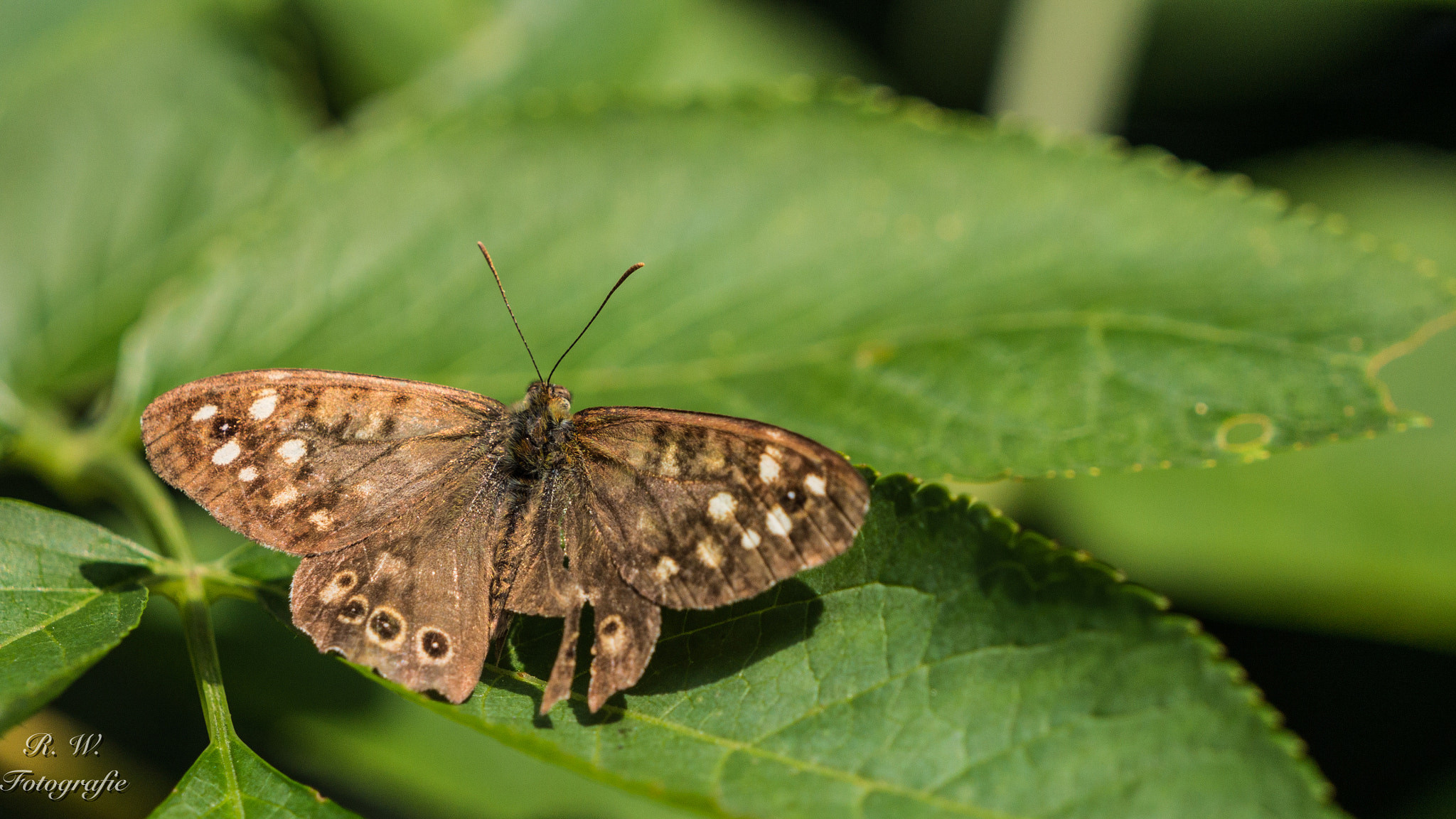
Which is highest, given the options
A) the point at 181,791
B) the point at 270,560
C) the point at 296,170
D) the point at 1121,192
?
the point at 1121,192

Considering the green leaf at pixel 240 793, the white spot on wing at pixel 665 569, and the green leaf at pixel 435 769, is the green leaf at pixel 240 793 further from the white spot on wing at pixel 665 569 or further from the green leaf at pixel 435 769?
the green leaf at pixel 435 769

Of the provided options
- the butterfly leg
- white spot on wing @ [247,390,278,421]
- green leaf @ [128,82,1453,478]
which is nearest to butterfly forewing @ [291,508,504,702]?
the butterfly leg

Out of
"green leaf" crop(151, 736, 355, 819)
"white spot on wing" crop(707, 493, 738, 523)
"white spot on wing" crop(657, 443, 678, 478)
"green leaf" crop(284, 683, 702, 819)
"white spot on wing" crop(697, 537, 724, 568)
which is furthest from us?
"green leaf" crop(284, 683, 702, 819)

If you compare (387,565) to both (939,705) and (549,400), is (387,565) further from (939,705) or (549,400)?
(939,705)

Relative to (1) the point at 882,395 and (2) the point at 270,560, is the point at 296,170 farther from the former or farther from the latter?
(1) the point at 882,395

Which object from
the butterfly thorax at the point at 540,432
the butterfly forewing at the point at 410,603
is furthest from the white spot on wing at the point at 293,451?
the butterfly thorax at the point at 540,432

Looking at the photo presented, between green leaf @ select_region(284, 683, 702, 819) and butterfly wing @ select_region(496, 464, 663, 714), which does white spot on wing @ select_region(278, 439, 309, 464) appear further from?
green leaf @ select_region(284, 683, 702, 819)

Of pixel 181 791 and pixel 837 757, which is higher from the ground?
pixel 837 757

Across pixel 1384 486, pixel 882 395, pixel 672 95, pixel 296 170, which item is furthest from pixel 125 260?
pixel 1384 486
